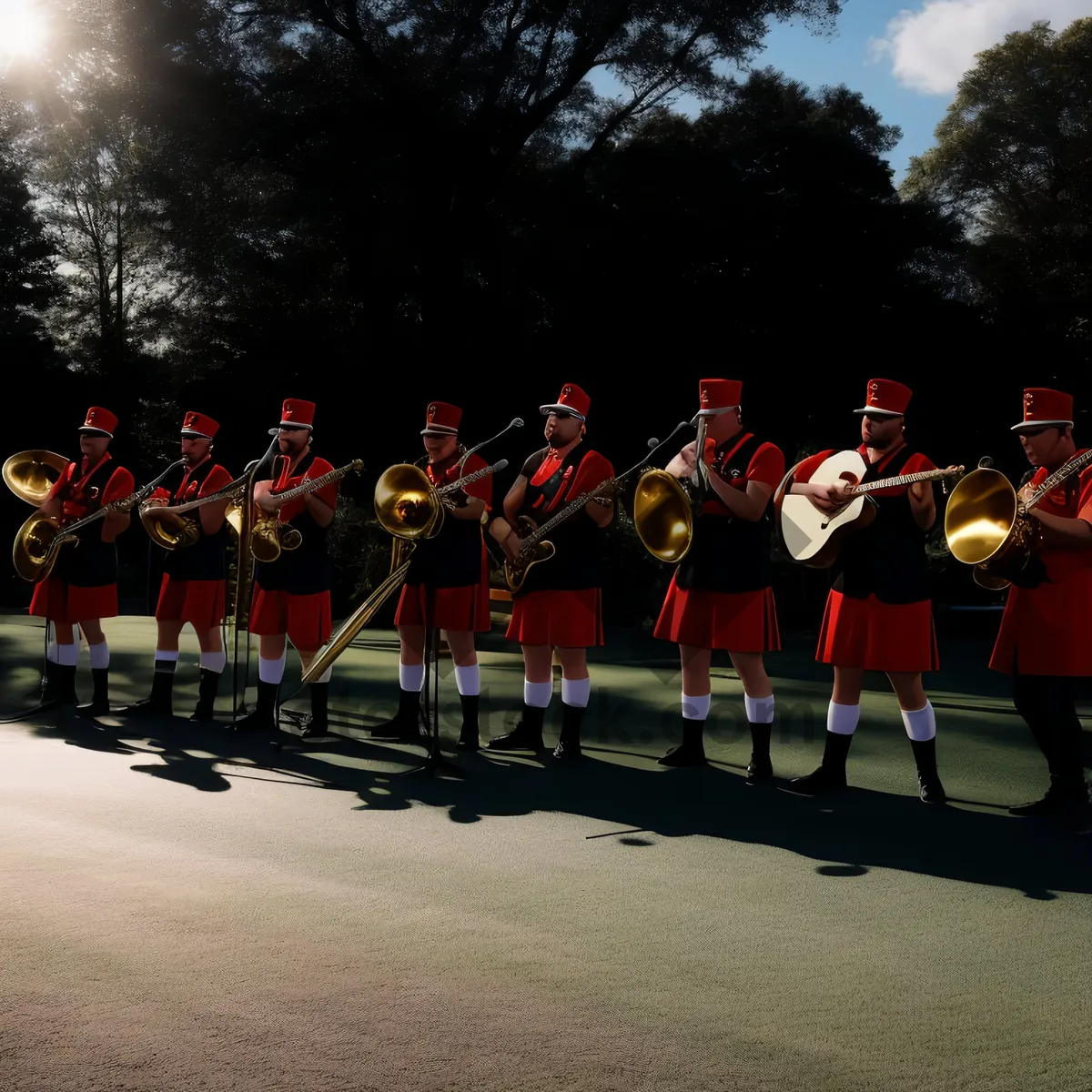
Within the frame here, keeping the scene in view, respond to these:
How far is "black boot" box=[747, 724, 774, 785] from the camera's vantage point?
5.96m

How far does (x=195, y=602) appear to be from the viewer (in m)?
7.58

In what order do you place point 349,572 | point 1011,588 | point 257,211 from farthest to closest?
point 257,211 → point 349,572 → point 1011,588

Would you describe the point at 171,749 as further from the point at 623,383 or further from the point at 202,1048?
the point at 623,383

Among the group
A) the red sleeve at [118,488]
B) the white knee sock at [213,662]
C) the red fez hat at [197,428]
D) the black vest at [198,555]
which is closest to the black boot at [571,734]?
the white knee sock at [213,662]

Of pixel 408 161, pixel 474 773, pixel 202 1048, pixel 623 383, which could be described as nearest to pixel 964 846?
pixel 474 773

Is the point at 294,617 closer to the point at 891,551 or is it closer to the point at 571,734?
the point at 571,734

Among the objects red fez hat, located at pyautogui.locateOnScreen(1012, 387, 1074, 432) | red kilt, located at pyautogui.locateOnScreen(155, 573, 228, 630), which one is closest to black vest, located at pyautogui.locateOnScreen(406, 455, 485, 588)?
red kilt, located at pyautogui.locateOnScreen(155, 573, 228, 630)

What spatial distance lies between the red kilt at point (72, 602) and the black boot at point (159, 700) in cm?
46

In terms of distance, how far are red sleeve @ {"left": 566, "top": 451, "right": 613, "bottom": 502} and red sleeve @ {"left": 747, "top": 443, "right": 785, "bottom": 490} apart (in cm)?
83

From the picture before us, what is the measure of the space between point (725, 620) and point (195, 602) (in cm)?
317

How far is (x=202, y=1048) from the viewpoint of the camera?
9.48 ft

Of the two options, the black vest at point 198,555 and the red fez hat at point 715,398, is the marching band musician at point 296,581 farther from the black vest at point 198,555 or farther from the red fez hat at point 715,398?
the red fez hat at point 715,398

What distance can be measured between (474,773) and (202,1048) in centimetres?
327

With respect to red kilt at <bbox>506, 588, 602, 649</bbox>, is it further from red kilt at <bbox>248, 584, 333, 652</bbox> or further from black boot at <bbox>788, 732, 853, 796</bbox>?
black boot at <bbox>788, 732, 853, 796</bbox>
